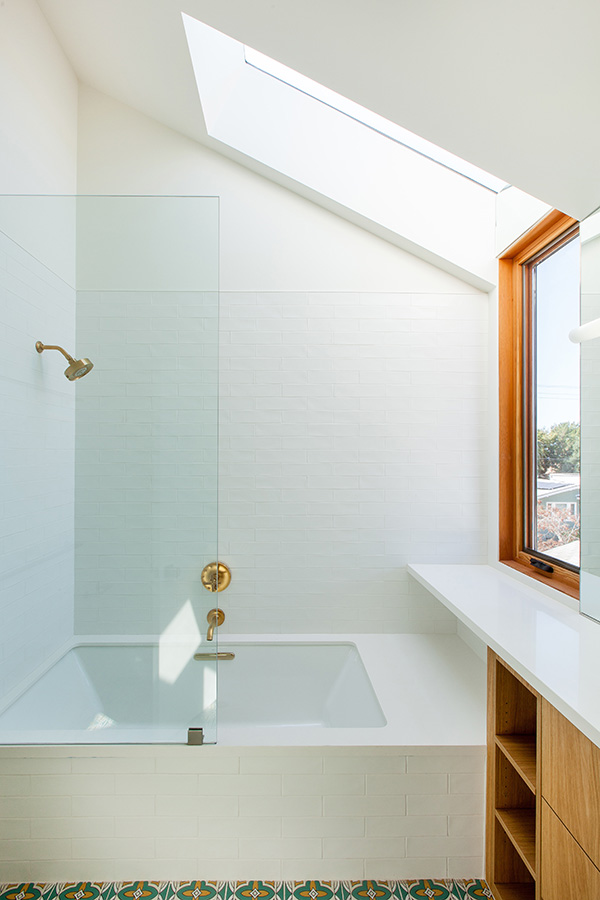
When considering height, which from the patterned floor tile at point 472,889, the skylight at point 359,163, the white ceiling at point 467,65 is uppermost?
the skylight at point 359,163

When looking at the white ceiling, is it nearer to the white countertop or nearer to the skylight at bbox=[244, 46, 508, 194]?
the skylight at bbox=[244, 46, 508, 194]

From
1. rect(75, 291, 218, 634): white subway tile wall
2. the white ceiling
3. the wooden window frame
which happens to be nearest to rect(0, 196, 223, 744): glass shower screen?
rect(75, 291, 218, 634): white subway tile wall

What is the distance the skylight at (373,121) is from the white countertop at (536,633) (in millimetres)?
1868

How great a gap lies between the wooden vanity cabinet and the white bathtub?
0.13 m

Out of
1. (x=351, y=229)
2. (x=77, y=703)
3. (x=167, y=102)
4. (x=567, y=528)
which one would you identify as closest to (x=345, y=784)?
(x=77, y=703)

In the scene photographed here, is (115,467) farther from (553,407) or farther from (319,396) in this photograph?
(553,407)

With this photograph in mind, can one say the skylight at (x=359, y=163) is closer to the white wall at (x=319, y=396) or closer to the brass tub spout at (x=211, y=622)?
the white wall at (x=319, y=396)

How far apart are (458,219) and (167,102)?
4.87 ft

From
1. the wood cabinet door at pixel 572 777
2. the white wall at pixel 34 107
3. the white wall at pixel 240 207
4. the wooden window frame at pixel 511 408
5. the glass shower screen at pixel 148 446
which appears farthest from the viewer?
the white wall at pixel 240 207

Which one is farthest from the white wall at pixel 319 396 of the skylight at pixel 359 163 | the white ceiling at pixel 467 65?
the white ceiling at pixel 467 65

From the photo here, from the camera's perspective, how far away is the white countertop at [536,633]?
126cm

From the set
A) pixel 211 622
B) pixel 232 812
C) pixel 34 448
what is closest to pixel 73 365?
pixel 34 448

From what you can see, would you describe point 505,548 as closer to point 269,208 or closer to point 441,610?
point 441,610

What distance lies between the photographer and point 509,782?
1757 millimetres
